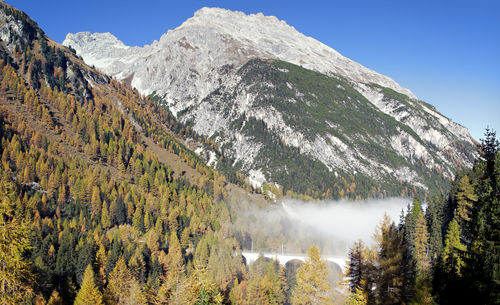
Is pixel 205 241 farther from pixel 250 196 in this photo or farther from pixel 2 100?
pixel 2 100

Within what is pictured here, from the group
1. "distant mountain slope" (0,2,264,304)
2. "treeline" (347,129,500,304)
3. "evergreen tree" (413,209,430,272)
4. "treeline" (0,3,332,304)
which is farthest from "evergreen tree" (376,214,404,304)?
"evergreen tree" (413,209,430,272)

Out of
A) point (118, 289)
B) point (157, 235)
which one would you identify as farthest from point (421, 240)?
point (157, 235)

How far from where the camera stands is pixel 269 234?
154 m

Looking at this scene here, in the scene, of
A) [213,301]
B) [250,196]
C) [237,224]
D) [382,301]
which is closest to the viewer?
[382,301]

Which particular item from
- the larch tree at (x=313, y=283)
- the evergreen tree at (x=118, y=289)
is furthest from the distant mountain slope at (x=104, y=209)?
the larch tree at (x=313, y=283)

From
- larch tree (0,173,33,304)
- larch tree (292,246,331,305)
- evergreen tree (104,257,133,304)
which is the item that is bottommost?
evergreen tree (104,257,133,304)

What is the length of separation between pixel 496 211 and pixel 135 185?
507 feet

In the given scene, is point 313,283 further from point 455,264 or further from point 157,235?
point 157,235

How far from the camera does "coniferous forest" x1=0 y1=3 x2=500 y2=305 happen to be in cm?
2178

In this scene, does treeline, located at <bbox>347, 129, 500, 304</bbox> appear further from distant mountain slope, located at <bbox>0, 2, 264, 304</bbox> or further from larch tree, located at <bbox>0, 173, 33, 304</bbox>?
larch tree, located at <bbox>0, 173, 33, 304</bbox>

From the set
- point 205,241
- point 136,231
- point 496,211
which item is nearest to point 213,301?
point 496,211

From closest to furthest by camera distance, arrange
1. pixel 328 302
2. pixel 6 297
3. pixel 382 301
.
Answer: pixel 6 297, pixel 382 301, pixel 328 302

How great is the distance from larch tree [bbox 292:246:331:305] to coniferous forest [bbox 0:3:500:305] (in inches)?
3.8

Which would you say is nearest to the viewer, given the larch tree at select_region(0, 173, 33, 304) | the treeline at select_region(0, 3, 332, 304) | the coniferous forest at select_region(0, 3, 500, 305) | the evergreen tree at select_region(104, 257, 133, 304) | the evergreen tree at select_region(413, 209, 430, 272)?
the larch tree at select_region(0, 173, 33, 304)
